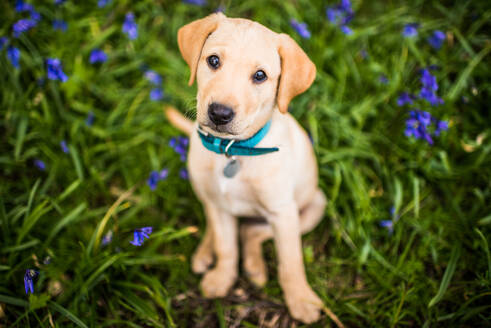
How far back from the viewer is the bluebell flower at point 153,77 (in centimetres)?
383

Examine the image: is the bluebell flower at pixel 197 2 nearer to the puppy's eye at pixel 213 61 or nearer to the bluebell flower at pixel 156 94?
the bluebell flower at pixel 156 94

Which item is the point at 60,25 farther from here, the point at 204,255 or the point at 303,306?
the point at 303,306

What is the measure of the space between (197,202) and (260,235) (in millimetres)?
736

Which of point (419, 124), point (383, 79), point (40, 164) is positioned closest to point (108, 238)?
point (40, 164)

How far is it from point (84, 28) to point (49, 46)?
477mm

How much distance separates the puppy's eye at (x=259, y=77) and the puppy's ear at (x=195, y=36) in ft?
1.30

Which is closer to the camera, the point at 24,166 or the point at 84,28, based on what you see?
the point at 24,166

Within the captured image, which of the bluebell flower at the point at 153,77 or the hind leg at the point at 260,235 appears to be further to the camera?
the bluebell flower at the point at 153,77

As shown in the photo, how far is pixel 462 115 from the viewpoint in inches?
145

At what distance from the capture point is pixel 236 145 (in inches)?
90.1

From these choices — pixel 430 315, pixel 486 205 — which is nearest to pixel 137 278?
pixel 430 315

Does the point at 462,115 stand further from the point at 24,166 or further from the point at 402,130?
the point at 24,166

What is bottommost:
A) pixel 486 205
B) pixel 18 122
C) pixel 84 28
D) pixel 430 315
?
pixel 430 315

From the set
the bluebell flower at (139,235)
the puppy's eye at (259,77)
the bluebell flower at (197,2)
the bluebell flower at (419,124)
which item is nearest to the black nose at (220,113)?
the puppy's eye at (259,77)
